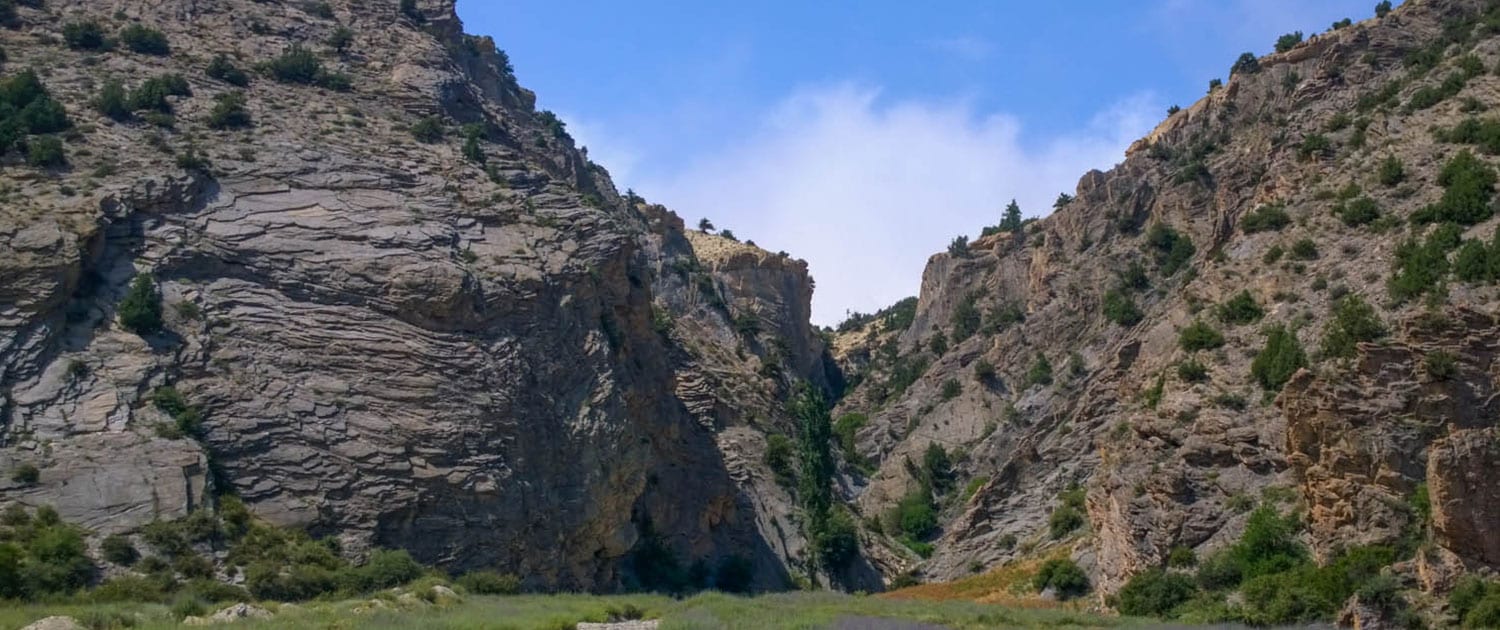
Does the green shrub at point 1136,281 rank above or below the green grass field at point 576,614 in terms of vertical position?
above

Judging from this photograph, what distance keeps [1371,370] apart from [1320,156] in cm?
1786

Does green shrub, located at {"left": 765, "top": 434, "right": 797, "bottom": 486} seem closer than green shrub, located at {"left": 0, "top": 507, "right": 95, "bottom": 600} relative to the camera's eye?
No

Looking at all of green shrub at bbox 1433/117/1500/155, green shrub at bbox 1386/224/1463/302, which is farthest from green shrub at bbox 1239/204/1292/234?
green shrub at bbox 1386/224/1463/302

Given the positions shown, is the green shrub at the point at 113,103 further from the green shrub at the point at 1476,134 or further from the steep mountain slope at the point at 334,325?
the green shrub at the point at 1476,134

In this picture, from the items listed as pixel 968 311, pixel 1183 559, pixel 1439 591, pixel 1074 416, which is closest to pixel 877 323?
pixel 968 311

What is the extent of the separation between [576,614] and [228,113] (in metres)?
32.5

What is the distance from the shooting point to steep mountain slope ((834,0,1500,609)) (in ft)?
107

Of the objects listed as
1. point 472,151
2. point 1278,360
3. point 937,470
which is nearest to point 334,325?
point 472,151

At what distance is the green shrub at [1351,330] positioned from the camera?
116 feet

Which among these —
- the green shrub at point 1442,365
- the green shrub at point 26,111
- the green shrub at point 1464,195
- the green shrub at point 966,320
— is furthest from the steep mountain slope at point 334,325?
the green shrub at point 1464,195

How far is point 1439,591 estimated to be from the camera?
96.7 ft

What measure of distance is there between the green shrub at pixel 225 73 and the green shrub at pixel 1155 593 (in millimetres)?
43502

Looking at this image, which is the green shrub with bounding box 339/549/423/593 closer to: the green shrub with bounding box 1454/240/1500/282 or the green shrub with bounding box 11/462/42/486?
the green shrub with bounding box 11/462/42/486

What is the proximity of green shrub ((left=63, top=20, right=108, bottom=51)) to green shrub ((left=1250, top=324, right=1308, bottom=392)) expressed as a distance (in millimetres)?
48991
